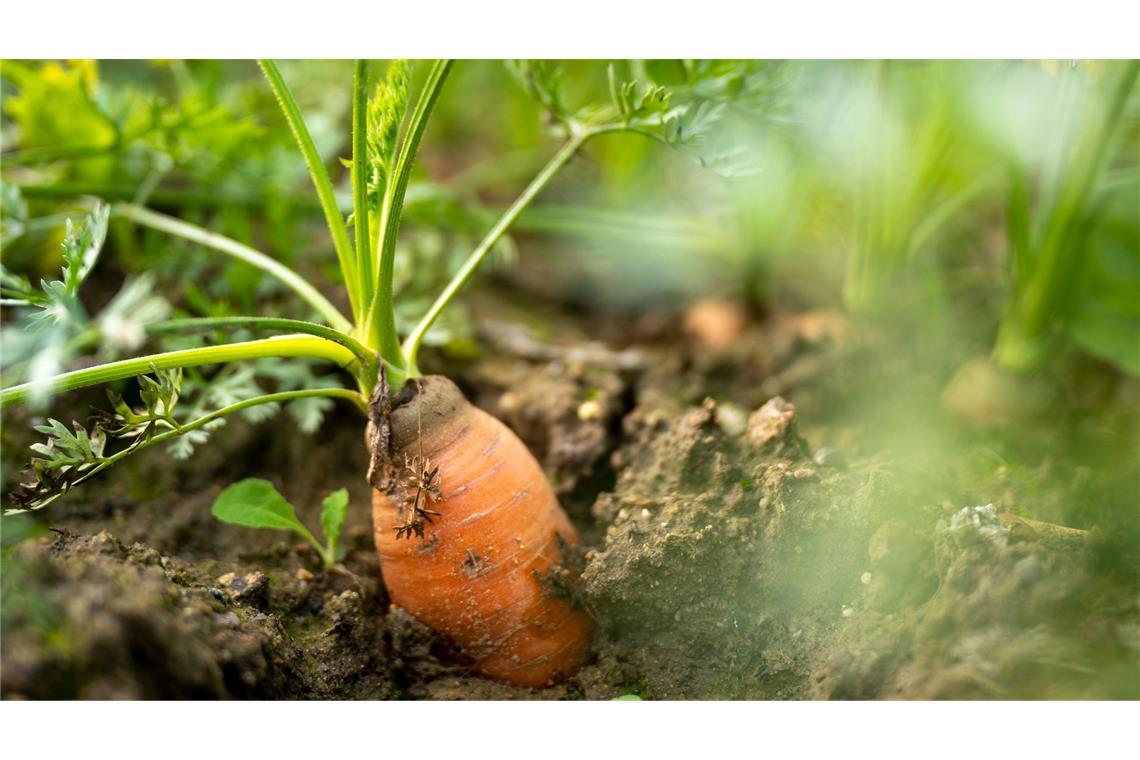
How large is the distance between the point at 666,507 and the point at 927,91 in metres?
0.95

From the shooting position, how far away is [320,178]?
1041mm

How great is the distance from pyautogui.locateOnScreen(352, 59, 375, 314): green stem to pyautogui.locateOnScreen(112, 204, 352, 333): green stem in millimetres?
103

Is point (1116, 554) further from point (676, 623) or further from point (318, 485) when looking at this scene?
point (318, 485)

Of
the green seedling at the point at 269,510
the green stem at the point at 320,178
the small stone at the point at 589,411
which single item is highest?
the green stem at the point at 320,178

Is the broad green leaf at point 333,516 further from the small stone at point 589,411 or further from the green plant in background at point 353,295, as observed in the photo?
the small stone at point 589,411

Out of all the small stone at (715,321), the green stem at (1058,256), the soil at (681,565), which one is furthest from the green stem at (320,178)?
the green stem at (1058,256)

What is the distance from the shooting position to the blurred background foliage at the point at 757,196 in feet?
4.42

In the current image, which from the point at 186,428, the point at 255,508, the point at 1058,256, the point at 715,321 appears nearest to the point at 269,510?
the point at 255,508

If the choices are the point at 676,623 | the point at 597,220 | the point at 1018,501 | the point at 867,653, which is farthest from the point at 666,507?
the point at 597,220

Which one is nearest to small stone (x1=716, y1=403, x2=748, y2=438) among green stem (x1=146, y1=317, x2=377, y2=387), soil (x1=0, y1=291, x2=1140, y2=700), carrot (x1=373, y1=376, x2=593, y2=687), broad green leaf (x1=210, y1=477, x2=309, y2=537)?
soil (x1=0, y1=291, x2=1140, y2=700)

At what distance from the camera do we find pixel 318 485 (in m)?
1.31

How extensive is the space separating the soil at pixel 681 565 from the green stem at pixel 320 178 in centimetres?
38

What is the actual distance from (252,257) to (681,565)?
2.40ft

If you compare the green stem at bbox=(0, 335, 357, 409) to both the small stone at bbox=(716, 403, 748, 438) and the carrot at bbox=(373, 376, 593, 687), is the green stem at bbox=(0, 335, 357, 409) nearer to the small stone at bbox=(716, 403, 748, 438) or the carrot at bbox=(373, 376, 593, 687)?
the carrot at bbox=(373, 376, 593, 687)
